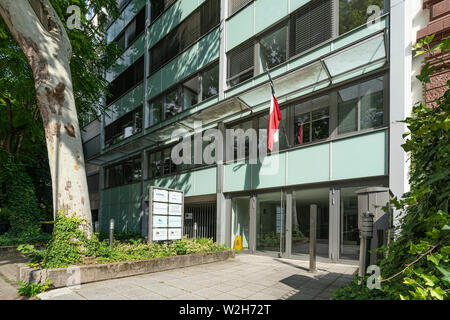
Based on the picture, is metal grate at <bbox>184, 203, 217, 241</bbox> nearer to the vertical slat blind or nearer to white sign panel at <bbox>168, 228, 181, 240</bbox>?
white sign panel at <bbox>168, 228, 181, 240</bbox>

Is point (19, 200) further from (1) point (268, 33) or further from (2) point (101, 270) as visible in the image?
(1) point (268, 33)

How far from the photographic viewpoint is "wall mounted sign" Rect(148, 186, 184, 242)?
9070 mm

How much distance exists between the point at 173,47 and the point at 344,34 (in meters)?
11.2

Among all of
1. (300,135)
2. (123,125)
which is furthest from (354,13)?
(123,125)

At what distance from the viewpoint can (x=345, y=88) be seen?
1012 cm

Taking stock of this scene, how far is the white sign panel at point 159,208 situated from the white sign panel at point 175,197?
1.39 feet

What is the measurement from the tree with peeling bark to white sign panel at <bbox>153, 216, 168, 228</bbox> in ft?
7.65

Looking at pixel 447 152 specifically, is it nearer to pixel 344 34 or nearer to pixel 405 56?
pixel 405 56

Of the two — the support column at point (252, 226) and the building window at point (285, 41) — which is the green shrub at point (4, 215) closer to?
the support column at point (252, 226)

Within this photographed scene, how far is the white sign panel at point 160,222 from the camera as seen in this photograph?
915cm

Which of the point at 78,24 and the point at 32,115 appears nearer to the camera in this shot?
the point at 78,24

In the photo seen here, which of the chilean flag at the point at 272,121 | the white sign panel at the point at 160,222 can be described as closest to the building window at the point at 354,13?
the chilean flag at the point at 272,121

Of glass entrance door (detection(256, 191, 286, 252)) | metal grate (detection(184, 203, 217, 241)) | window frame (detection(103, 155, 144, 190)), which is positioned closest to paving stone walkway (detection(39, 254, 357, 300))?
glass entrance door (detection(256, 191, 286, 252))
